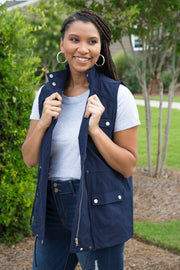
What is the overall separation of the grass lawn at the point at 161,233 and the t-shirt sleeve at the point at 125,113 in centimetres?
264

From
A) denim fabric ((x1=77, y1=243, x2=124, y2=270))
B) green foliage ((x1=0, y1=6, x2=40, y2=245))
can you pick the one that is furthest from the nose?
green foliage ((x1=0, y1=6, x2=40, y2=245))

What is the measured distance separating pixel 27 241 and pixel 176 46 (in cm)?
417

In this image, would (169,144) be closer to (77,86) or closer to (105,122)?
(77,86)

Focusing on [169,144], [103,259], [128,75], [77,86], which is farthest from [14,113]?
[128,75]

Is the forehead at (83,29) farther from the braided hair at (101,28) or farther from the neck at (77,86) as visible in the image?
the neck at (77,86)

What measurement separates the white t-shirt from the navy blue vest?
0.05 m

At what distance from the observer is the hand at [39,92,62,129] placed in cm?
176

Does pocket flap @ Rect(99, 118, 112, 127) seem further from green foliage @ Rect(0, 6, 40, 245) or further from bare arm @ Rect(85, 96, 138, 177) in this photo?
green foliage @ Rect(0, 6, 40, 245)

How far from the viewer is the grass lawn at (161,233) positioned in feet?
13.2

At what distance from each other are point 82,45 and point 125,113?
42 centimetres

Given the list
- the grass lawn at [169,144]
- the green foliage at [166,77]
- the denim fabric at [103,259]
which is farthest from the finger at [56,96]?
the green foliage at [166,77]

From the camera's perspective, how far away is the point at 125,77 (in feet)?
68.2

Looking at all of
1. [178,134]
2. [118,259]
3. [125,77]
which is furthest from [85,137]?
[125,77]

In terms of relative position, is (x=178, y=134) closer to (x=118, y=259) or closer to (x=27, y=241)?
(x=27, y=241)
